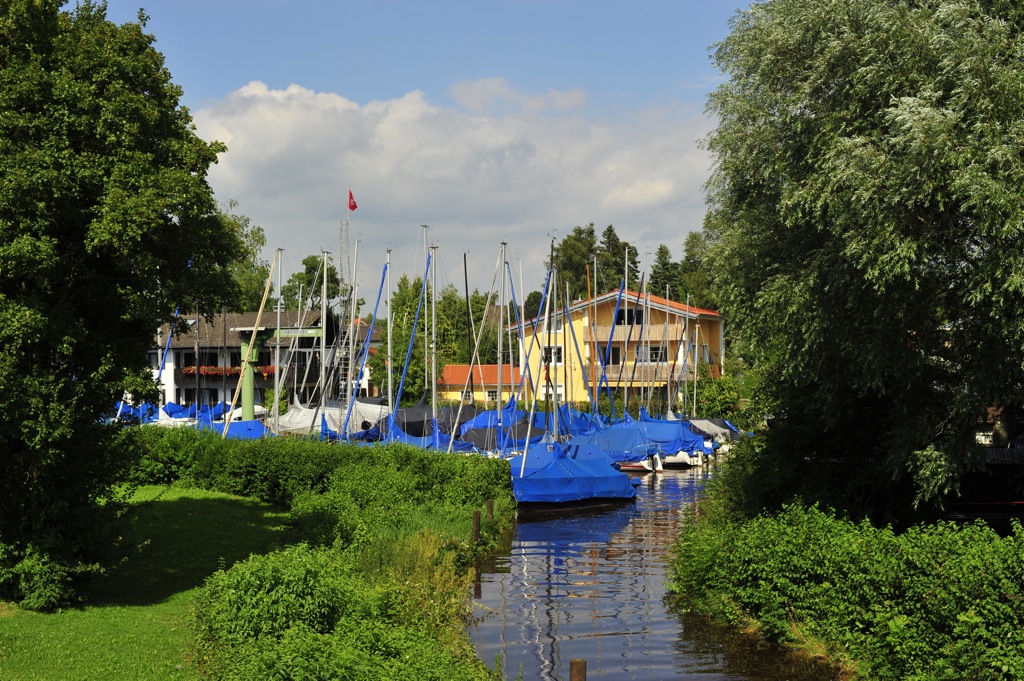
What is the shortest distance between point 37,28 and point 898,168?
49.9 feet

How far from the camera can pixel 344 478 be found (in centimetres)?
3306

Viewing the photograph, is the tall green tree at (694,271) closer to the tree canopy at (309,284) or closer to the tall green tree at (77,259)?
the tree canopy at (309,284)

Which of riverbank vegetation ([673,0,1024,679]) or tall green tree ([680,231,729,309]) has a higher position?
tall green tree ([680,231,729,309])

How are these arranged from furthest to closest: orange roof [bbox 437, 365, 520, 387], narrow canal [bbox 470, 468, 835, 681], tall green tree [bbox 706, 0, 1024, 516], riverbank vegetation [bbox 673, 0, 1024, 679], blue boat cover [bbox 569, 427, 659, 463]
A: orange roof [bbox 437, 365, 520, 387], blue boat cover [bbox 569, 427, 659, 463], narrow canal [bbox 470, 468, 835, 681], tall green tree [bbox 706, 0, 1024, 516], riverbank vegetation [bbox 673, 0, 1024, 679]

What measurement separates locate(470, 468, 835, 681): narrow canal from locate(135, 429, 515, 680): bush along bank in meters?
0.98

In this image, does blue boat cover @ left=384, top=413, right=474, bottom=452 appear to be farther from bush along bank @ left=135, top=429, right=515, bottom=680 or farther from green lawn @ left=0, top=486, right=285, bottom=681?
green lawn @ left=0, top=486, right=285, bottom=681

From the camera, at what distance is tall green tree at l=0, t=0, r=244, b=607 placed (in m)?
17.6

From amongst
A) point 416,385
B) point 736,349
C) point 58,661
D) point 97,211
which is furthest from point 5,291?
point 416,385

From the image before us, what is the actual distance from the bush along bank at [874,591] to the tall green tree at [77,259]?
11.2m

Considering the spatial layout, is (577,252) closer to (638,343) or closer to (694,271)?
(694,271)

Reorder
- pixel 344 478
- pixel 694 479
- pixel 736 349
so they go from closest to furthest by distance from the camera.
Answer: pixel 736 349
pixel 344 478
pixel 694 479

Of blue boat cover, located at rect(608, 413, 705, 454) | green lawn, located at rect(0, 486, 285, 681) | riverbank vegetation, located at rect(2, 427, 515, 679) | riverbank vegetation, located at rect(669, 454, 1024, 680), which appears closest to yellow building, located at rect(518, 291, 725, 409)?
blue boat cover, located at rect(608, 413, 705, 454)

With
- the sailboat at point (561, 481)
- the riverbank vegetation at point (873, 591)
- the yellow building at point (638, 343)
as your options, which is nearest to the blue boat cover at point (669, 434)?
the yellow building at point (638, 343)

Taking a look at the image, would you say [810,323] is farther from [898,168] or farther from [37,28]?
[37,28]
